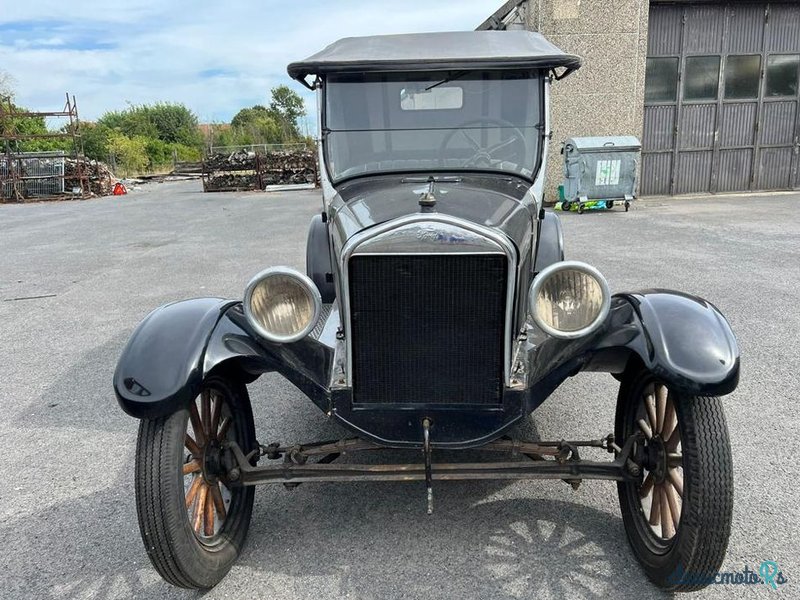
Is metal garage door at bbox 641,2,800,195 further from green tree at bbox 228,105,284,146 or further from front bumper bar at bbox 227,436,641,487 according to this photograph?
green tree at bbox 228,105,284,146

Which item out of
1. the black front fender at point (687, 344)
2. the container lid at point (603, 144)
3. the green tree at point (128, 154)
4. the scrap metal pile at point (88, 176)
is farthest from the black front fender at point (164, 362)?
the green tree at point (128, 154)

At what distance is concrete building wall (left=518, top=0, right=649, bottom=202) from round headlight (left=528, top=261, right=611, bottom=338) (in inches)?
451

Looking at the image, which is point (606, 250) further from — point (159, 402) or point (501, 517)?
point (159, 402)

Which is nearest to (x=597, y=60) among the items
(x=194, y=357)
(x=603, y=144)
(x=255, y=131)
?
(x=603, y=144)

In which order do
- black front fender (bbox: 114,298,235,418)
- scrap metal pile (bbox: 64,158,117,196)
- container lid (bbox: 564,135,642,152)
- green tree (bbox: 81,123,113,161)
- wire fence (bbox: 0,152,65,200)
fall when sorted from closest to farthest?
1. black front fender (bbox: 114,298,235,418)
2. container lid (bbox: 564,135,642,152)
3. wire fence (bbox: 0,152,65,200)
4. scrap metal pile (bbox: 64,158,117,196)
5. green tree (bbox: 81,123,113,161)

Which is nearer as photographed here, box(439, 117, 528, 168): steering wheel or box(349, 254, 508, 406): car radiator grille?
box(349, 254, 508, 406): car radiator grille

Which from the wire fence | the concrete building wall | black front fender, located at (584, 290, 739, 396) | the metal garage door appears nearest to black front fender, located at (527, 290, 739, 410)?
black front fender, located at (584, 290, 739, 396)

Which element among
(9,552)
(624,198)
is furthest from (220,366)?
(624,198)

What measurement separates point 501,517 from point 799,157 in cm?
1633

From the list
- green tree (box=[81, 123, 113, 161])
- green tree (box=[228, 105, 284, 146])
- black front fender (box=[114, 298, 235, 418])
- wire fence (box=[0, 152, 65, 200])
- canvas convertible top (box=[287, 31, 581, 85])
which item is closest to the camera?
black front fender (box=[114, 298, 235, 418])

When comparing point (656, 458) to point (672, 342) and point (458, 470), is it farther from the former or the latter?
point (458, 470)

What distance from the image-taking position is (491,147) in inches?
136

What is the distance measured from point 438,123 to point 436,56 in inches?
14.1

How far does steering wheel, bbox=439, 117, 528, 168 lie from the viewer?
3.44 metres
